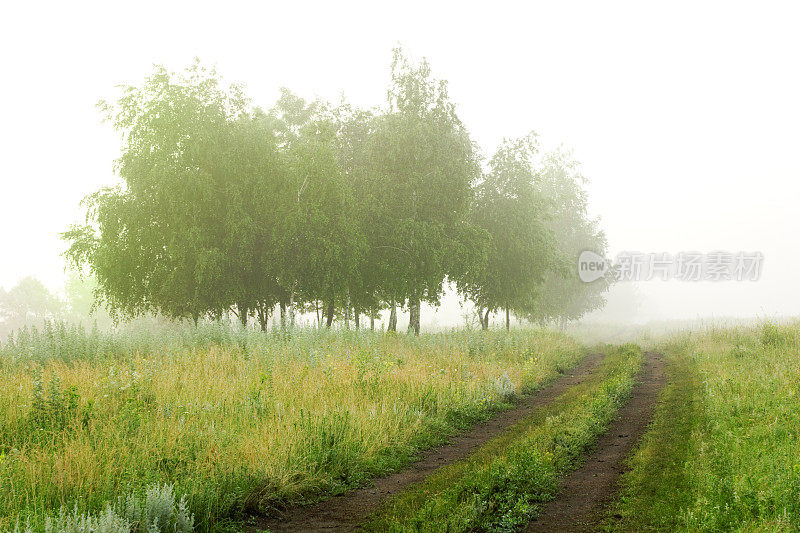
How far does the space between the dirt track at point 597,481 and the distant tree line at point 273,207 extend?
505 inches

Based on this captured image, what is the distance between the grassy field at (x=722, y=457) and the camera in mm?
5941

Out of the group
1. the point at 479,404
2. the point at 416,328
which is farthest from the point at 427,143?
the point at 479,404

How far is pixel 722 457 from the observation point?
7.79 meters

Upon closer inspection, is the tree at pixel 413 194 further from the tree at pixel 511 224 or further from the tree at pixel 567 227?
the tree at pixel 567 227

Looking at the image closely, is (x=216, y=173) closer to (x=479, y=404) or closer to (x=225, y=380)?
(x=225, y=380)

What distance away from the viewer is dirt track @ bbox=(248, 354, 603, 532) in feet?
20.4

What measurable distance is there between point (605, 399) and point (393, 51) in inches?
810

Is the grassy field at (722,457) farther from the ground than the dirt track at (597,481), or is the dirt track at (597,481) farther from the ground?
the grassy field at (722,457)

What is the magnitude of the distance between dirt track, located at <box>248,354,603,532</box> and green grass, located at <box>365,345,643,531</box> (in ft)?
0.93

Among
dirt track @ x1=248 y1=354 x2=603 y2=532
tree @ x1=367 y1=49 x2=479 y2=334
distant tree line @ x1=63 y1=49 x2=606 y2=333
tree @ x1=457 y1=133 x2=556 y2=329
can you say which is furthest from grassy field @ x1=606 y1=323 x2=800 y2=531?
tree @ x1=457 y1=133 x2=556 y2=329

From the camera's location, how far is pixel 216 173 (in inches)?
852
